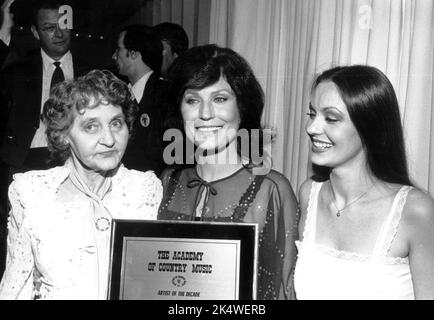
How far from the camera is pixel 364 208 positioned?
1.26m

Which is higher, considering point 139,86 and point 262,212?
point 139,86

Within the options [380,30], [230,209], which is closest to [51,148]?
[230,209]

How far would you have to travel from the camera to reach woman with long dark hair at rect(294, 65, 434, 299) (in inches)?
46.4

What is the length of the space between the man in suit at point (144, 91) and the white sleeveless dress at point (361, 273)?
465 mm

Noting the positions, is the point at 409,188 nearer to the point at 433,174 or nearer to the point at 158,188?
the point at 433,174

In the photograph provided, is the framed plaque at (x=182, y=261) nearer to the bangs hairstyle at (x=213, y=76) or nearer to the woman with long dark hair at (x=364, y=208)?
the woman with long dark hair at (x=364, y=208)

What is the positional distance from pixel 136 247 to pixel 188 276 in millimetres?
128

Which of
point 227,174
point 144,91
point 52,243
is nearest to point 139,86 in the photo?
point 144,91

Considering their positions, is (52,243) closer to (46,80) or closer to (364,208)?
(46,80)

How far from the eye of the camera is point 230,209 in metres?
1.28

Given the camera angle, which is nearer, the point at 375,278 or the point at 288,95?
the point at 375,278

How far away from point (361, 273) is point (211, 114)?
0.49 meters

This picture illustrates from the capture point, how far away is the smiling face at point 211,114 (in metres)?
1.28
